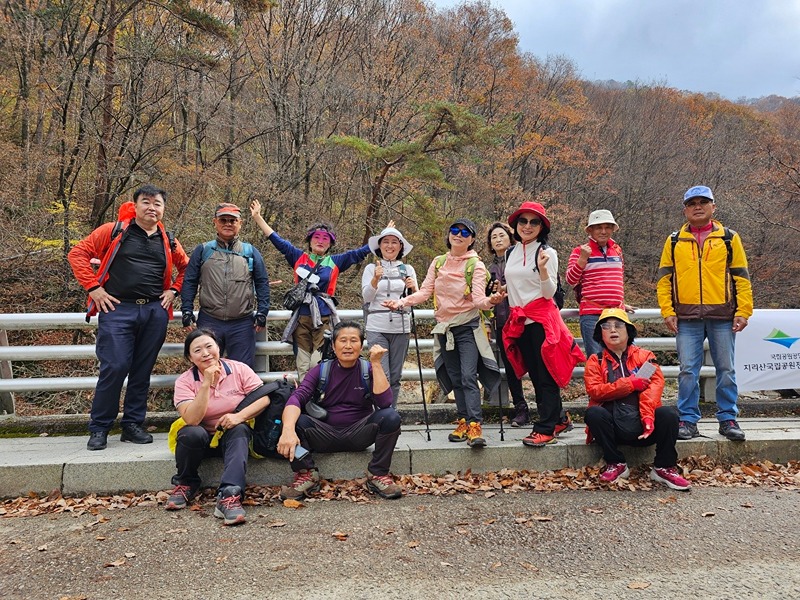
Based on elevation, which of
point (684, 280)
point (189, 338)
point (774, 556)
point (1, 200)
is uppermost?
point (1, 200)

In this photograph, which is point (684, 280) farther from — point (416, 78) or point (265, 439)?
point (416, 78)

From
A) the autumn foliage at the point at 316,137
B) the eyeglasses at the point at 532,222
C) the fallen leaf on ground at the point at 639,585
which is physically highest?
the autumn foliage at the point at 316,137

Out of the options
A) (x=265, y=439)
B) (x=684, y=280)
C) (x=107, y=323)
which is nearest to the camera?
(x=265, y=439)

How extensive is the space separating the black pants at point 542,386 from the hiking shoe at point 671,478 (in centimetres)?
85

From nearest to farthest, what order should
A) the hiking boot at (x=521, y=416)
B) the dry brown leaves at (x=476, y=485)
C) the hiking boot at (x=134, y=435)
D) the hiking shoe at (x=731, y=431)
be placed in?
1. the dry brown leaves at (x=476, y=485)
2. the hiking boot at (x=134, y=435)
3. the hiking shoe at (x=731, y=431)
4. the hiking boot at (x=521, y=416)

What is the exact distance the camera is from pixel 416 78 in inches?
699

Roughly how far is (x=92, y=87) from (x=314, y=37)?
7.34 m

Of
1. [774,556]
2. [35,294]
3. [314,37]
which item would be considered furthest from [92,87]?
[774,556]

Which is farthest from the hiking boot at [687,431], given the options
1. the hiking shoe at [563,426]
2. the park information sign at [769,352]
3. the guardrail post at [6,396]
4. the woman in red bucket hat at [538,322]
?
the guardrail post at [6,396]

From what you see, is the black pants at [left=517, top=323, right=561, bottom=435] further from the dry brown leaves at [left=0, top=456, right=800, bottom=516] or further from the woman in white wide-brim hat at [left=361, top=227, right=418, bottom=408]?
the woman in white wide-brim hat at [left=361, top=227, right=418, bottom=408]

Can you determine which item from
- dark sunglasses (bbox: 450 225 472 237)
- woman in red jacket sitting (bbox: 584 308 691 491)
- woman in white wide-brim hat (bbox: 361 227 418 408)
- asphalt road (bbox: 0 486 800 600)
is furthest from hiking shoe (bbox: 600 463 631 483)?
dark sunglasses (bbox: 450 225 472 237)

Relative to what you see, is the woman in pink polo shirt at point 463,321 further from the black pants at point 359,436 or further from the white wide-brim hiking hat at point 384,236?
the black pants at point 359,436

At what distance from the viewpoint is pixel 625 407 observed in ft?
13.7

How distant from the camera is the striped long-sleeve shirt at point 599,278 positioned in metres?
4.82
